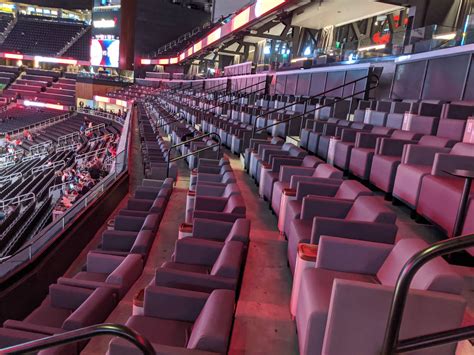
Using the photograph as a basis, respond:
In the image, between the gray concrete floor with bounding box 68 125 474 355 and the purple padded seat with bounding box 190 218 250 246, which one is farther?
the purple padded seat with bounding box 190 218 250 246

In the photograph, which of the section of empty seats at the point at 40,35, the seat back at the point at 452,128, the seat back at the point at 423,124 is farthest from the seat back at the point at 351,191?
the section of empty seats at the point at 40,35

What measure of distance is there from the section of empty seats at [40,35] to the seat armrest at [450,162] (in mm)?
35143

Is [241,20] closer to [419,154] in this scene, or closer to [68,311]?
[419,154]

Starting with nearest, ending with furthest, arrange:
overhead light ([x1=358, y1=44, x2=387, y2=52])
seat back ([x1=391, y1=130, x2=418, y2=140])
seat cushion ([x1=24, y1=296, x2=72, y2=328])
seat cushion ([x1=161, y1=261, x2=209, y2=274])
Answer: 1. seat cushion ([x1=161, y1=261, x2=209, y2=274])
2. seat cushion ([x1=24, y1=296, x2=72, y2=328])
3. seat back ([x1=391, y1=130, x2=418, y2=140])
4. overhead light ([x1=358, y1=44, x2=387, y2=52])

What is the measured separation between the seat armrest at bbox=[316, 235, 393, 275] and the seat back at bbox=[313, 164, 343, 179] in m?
1.52

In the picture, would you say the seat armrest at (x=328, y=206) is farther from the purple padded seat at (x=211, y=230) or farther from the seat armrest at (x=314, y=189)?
the purple padded seat at (x=211, y=230)

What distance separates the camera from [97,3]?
94.4 ft

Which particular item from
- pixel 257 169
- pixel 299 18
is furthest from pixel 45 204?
pixel 299 18

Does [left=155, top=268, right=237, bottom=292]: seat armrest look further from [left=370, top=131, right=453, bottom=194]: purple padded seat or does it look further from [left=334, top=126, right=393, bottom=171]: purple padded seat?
[left=334, top=126, right=393, bottom=171]: purple padded seat

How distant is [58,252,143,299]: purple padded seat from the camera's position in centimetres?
300

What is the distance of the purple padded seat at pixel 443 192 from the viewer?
2.80 m

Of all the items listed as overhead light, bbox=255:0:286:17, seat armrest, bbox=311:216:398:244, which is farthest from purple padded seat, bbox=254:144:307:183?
overhead light, bbox=255:0:286:17

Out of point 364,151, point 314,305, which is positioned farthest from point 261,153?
point 314,305

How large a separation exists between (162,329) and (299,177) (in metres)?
2.07
